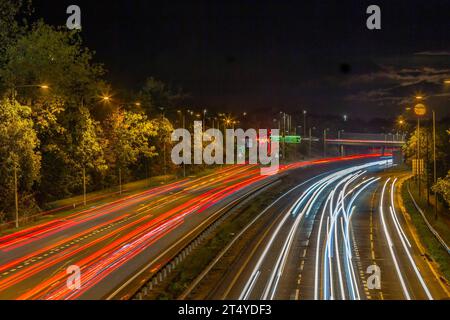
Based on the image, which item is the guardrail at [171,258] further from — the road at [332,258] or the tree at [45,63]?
the tree at [45,63]

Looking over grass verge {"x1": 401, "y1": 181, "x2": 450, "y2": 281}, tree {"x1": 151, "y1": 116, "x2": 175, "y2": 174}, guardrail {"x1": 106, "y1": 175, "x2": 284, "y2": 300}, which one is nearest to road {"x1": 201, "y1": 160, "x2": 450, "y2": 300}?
grass verge {"x1": 401, "y1": 181, "x2": 450, "y2": 281}

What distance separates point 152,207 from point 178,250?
17.9 meters

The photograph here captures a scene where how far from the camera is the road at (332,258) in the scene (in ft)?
70.8

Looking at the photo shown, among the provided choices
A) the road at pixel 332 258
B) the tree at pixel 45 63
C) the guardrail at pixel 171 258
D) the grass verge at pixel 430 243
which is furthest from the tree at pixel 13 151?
the grass verge at pixel 430 243

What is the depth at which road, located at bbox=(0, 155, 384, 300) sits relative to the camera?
21.4 m

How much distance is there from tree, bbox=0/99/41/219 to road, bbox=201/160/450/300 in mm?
15695

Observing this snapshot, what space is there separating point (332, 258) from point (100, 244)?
1152 centimetres

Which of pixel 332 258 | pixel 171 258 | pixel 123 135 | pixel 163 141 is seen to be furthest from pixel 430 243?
pixel 163 141

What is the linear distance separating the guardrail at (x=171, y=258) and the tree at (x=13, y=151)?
1203 cm

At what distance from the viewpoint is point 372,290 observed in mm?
21656

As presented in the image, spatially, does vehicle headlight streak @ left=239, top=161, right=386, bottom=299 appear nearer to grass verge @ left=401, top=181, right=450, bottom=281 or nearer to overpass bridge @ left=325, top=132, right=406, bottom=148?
grass verge @ left=401, top=181, right=450, bottom=281

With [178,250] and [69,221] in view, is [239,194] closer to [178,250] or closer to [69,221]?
[69,221]

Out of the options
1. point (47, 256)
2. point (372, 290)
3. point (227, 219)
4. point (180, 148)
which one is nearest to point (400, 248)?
point (372, 290)

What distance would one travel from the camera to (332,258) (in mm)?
27656
